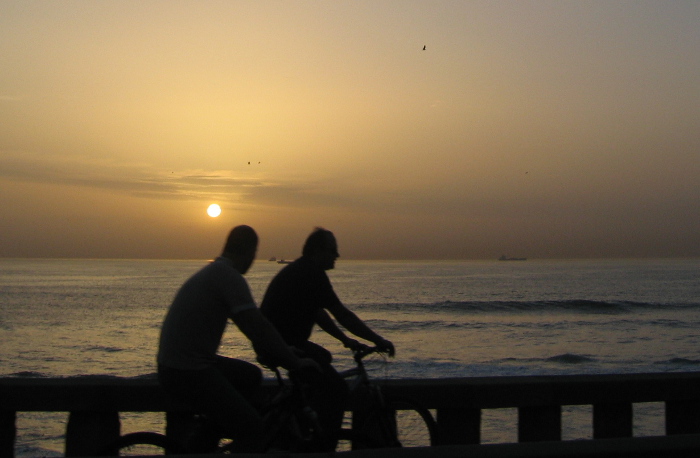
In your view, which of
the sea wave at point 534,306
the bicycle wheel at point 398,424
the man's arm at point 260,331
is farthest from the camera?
the sea wave at point 534,306

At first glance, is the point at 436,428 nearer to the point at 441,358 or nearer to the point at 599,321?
the point at 441,358

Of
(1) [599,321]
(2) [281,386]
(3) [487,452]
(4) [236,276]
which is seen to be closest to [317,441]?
(2) [281,386]

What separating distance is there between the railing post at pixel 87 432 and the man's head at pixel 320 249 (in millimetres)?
1587

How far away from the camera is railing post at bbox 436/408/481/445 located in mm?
4555

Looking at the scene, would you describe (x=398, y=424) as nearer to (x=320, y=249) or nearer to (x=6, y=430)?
Result: (x=320, y=249)

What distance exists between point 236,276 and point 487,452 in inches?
58.7

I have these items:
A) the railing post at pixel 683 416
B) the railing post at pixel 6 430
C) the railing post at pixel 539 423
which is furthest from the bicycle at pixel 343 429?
the railing post at pixel 683 416

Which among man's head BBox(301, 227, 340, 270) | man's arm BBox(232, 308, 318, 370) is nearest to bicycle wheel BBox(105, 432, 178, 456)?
man's arm BBox(232, 308, 318, 370)

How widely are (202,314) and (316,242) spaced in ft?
4.12

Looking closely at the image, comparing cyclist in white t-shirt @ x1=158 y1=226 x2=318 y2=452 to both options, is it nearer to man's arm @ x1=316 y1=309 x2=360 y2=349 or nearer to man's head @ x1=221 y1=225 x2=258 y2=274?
man's head @ x1=221 y1=225 x2=258 y2=274

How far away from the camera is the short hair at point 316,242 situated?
14.9 feet

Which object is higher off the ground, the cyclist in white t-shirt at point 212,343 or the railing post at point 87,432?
the cyclist in white t-shirt at point 212,343

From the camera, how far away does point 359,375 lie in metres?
4.53

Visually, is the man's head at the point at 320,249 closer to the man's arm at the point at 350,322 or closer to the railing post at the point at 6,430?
Result: the man's arm at the point at 350,322
